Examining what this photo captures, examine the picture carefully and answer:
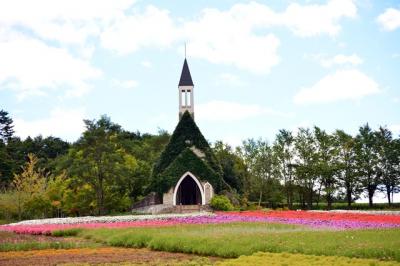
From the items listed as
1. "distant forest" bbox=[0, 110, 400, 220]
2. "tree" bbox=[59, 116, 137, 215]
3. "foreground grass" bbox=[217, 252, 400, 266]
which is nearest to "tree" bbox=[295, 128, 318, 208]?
"distant forest" bbox=[0, 110, 400, 220]

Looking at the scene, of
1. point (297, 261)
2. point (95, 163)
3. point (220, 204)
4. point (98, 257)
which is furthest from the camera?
point (220, 204)

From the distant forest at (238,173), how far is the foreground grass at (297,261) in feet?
94.7

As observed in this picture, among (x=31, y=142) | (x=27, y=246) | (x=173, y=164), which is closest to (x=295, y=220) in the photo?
(x=27, y=246)

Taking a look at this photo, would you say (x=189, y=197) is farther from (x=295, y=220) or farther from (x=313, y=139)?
(x=295, y=220)

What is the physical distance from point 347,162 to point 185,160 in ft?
66.5

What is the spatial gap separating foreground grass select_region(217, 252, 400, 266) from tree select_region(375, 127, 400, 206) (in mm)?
44750

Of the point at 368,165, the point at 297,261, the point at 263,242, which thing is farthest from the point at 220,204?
the point at 297,261

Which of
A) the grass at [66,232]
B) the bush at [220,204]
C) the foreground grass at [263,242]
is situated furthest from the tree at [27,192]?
the foreground grass at [263,242]

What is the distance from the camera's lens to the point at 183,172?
47.2 meters

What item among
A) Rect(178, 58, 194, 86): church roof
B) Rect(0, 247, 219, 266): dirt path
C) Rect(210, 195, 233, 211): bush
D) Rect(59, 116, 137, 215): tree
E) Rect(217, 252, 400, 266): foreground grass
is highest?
Rect(178, 58, 194, 86): church roof

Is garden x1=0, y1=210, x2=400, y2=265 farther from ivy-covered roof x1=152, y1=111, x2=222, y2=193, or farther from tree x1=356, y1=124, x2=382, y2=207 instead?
tree x1=356, y1=124, x2=382, y2=207

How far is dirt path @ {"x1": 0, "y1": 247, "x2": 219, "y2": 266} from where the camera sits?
1627cm

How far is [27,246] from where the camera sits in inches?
827

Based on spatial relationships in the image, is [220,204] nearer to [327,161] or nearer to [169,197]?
[169,197]
